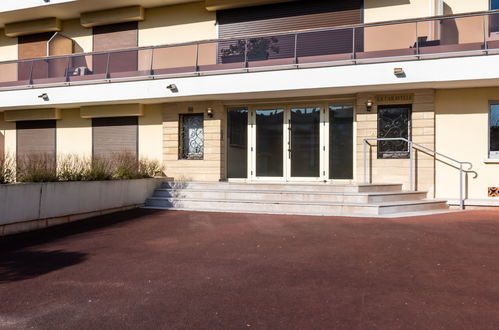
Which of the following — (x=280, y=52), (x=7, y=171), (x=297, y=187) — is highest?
(x=280, y=52)

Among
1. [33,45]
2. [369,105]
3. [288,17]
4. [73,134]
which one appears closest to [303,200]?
[369,105]

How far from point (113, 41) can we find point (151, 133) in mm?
4093

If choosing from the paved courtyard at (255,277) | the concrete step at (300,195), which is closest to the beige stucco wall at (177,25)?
the concrete step at (300,195)

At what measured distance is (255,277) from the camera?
14.4ft

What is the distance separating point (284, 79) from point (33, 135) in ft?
35.3

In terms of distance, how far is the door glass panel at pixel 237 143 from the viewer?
41.8 ft

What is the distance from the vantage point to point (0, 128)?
52.2 ft

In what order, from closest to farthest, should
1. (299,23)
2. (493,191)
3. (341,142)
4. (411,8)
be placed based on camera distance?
(493,191) < (411,8) < (341,142) < (299,23)

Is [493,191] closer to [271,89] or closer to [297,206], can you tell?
[297,206]

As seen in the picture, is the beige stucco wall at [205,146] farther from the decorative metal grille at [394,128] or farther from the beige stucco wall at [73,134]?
the decorative metal grille at [394,128]

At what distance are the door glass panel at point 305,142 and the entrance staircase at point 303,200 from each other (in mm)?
2091

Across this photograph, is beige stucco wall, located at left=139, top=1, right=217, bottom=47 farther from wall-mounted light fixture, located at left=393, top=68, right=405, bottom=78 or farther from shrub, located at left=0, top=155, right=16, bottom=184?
shrub, located at left=0, top=155, right=16, bottom=184

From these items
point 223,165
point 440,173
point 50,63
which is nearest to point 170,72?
point 223,165

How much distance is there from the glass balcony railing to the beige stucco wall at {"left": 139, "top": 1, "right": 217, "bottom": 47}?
1879 mm
